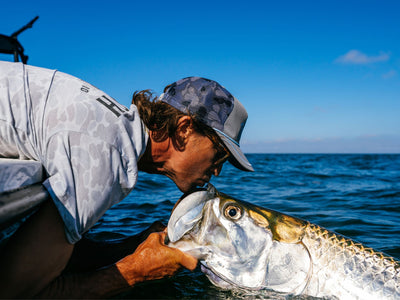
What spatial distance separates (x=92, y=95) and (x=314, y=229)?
5.24ft

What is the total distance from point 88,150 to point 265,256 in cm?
121

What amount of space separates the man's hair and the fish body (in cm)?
41

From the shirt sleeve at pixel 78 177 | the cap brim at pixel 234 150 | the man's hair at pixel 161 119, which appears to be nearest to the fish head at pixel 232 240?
the cap brim at pixel 234 150

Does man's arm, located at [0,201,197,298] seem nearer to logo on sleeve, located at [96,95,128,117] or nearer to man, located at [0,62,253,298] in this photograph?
man, located at [0,62,253,298]

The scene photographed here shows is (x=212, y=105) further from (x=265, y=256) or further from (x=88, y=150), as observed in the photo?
(x=265, y=256)

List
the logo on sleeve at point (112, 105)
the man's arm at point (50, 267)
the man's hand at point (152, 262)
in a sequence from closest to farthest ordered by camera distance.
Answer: the man's arm at point (50, 267) < the logo on sleeve at point (112, 105) < the man's hand at point (152, 262)

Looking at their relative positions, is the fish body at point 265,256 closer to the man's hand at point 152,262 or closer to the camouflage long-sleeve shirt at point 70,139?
the man's hand at point 152,262

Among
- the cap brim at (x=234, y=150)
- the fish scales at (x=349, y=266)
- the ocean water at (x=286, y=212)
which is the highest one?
the cap brim at (x=234, y=150)

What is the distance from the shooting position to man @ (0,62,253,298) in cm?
142

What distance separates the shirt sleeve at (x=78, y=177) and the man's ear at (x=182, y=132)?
1.74 feet

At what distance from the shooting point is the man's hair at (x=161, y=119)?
1886mm

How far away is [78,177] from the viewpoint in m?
1.45

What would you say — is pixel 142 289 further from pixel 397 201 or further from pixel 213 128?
pixel 397 201

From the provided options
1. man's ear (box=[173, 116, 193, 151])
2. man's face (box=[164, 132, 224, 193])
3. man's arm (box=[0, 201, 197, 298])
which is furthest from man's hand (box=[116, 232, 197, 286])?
man's ear (box=[173, 116, 193, 151])
